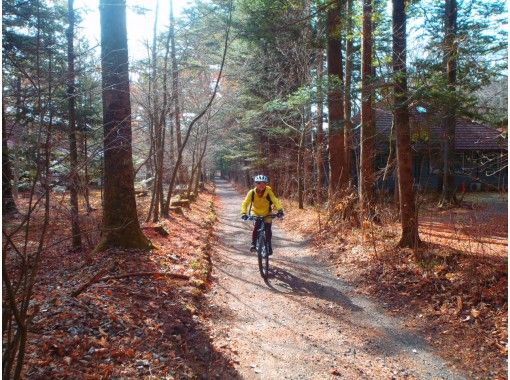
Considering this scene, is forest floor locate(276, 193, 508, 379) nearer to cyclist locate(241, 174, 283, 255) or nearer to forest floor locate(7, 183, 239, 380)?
cyclist locate(241, 174, 283, 255)

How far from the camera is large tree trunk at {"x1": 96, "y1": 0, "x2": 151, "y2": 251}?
7.99 meters

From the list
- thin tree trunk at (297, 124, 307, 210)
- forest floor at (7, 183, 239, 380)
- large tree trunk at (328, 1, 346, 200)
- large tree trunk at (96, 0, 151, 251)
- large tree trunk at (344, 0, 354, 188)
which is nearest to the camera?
forest floor at (7, 183, 239, 380)

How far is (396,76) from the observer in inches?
277

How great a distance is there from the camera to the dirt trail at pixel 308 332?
14.5 ft

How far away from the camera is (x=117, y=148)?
26.7 feet

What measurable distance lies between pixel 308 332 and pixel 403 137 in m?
4.68

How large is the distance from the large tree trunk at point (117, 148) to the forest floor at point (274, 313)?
53cm

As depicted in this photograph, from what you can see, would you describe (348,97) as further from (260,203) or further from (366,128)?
(260,203)

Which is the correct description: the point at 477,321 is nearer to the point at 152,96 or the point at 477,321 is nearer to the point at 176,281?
the point at 176,281

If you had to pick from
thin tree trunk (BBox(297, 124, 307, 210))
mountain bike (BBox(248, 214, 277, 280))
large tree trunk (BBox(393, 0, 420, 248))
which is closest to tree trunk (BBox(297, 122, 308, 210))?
thin tree trunk (BBox(297, 124, 307, 210))

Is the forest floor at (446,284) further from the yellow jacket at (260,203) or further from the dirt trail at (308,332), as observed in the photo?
the yellow jacket at (260,203)

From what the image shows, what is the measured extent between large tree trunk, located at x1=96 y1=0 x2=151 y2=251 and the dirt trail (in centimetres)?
232

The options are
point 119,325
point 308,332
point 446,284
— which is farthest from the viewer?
point 446,284

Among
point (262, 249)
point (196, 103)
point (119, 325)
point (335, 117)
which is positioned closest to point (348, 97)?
point (262, 249)
